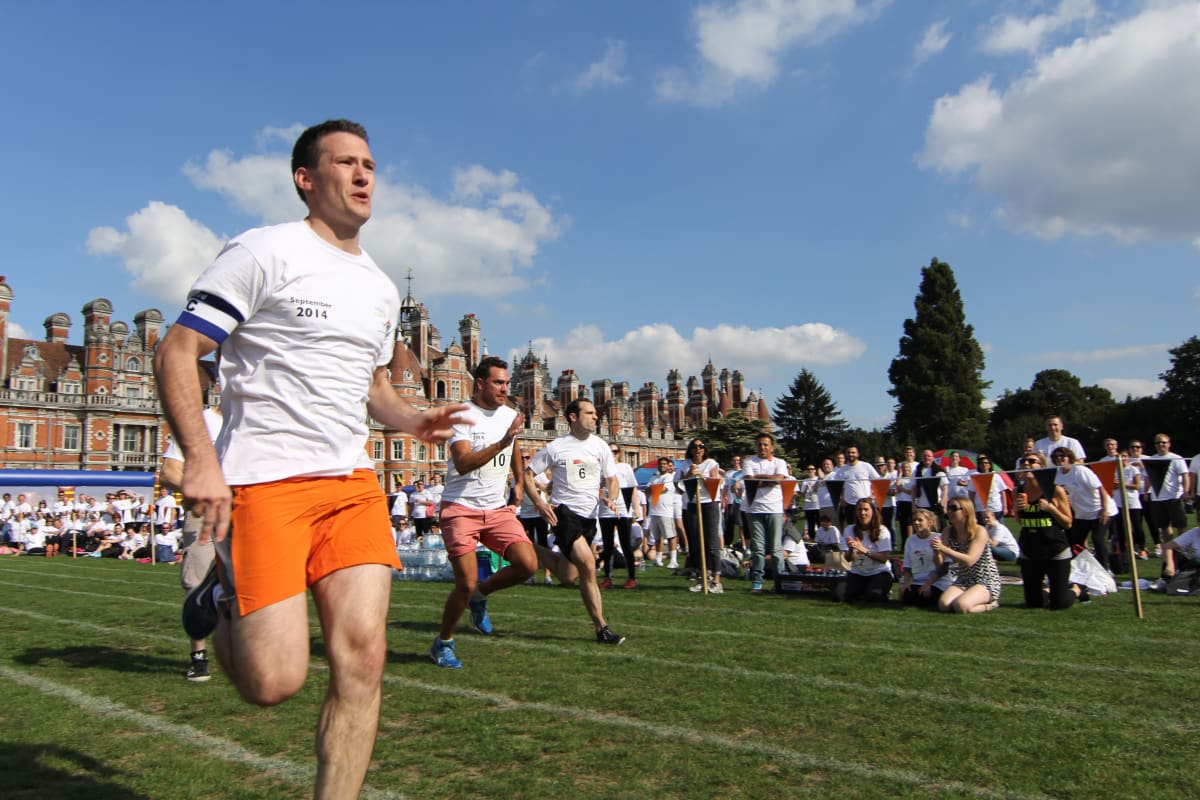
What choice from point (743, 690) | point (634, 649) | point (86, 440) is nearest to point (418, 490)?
point (634, 649)

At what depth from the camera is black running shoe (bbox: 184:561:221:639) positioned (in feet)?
10.6

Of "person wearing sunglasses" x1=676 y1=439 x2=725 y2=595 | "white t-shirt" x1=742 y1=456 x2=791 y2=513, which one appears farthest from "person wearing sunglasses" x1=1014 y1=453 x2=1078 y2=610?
"person wearing sunglasses" x1=676 y1=439 x2=725 y2=595

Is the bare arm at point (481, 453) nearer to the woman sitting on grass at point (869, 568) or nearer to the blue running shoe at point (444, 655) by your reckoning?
the blue running shoe at point (444, 655)

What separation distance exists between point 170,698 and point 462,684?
1.97 metres

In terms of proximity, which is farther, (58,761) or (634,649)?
(634,649)

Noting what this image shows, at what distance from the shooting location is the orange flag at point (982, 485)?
1371cm

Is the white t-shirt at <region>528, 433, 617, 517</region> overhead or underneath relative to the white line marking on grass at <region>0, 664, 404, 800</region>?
overhead

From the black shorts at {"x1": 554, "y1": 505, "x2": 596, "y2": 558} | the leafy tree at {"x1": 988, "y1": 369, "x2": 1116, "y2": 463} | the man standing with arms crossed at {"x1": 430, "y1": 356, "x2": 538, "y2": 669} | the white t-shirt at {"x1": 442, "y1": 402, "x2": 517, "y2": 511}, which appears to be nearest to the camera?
the man standing with arms crossed at {"x1": 430, "y1": 356, "x2": 538, "y2": 669}

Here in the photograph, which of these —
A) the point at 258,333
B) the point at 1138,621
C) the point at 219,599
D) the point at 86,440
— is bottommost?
the point at 1138,621

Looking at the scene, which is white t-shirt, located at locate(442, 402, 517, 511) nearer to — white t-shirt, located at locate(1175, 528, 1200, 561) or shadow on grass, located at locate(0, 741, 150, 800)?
shadow on grass, located at locate(0, 741, 150, 800)

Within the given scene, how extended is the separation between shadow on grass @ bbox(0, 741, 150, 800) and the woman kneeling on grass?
8.42m

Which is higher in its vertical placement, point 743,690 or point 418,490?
point 418,490

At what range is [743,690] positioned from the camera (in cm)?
547

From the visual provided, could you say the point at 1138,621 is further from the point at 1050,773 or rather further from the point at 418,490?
the point at 418,490
